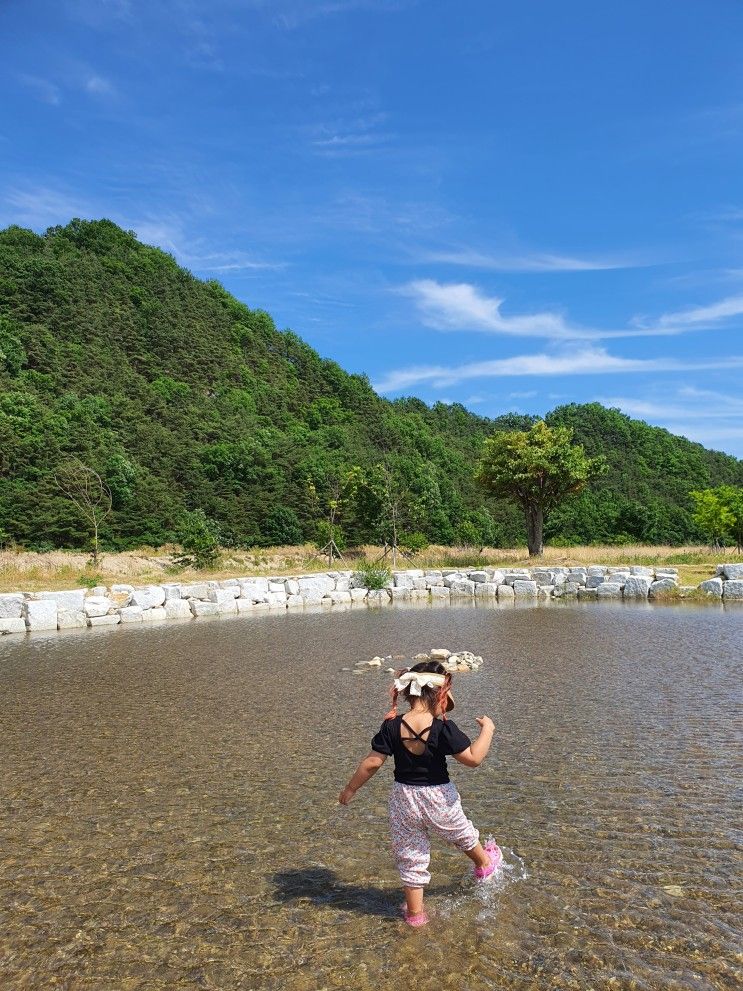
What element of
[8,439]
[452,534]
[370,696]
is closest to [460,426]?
[452,534]

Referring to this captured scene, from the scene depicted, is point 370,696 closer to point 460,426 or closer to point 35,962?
point 35,962

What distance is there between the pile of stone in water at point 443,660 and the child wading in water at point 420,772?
6488 mm

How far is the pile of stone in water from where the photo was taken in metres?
10.4

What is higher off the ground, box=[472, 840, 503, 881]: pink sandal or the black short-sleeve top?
the black short-sleeve top

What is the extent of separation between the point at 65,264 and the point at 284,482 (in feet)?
99.3

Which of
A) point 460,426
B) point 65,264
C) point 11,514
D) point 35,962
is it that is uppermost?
point 65,264

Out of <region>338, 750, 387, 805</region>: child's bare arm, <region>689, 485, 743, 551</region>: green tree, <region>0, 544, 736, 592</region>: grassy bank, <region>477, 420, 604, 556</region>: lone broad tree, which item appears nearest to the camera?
<region>338, 750, 387, 805</region>: child's bare arm

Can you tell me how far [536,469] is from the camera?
1226 inches

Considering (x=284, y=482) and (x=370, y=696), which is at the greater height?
(x=284, y=482)

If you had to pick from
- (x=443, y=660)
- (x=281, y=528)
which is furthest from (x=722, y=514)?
(x=443, y=660)

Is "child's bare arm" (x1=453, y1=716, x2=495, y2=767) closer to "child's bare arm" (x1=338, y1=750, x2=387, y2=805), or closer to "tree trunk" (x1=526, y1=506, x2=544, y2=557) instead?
"child's bare arm" (x1=338, y1=750, x2=387, y2=805)

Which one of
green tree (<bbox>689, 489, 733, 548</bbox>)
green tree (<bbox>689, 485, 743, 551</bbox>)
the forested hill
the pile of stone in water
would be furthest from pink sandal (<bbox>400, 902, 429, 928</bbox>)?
the forested hill

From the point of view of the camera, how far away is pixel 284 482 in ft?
133

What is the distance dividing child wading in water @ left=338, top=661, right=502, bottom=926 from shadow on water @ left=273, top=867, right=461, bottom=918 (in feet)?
0.64
